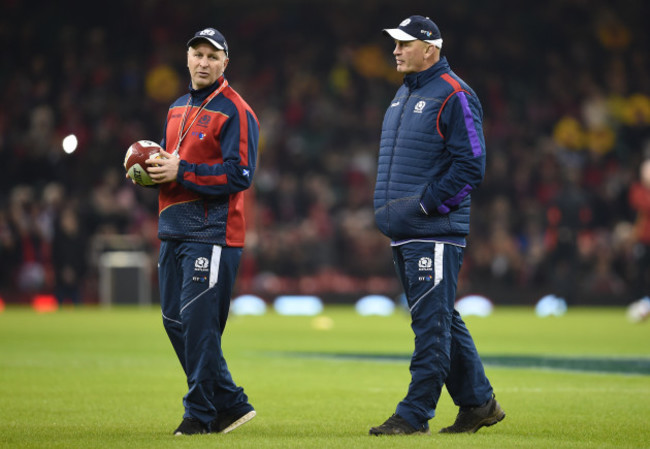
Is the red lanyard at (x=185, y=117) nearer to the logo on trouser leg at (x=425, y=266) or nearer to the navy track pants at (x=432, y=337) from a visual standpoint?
the navy track pants at (x=432, y=337)

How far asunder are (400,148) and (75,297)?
57.3ft

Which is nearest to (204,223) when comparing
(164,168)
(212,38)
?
(164,168)

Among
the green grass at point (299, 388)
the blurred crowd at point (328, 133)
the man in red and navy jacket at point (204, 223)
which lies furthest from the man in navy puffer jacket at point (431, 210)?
the blurred crowd at point (328, 133)

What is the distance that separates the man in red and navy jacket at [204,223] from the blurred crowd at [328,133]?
1337cm

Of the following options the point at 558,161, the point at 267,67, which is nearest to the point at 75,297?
the point at 267,67

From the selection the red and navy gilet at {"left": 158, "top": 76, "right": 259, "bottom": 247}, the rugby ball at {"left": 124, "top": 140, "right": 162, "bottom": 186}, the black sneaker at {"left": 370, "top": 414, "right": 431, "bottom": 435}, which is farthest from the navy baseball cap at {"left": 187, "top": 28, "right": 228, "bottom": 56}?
the black sneaker at {"left": 370, "top": 414, "right": 431, "bottom": 435}

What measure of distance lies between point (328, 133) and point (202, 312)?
21057mm

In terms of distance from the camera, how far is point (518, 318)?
20422mm

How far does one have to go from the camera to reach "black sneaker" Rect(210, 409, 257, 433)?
7094 millimetres

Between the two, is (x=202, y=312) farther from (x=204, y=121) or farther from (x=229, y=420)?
(x=204, y=121)

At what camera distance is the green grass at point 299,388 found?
691 cm

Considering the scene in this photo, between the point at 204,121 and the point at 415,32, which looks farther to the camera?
the point at 415,32

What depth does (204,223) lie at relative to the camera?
7023 mm

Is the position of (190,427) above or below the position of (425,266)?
below
